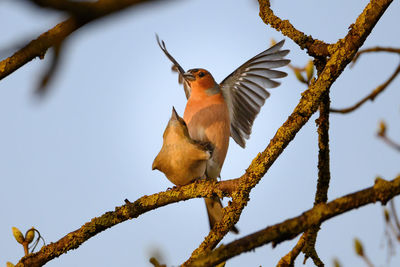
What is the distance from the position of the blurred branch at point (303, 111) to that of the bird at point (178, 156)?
1.33 metres

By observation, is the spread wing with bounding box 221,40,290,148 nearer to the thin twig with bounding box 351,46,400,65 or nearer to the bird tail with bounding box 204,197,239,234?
the bird tail with bounding box 204,197,239,234

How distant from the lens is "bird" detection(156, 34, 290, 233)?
19.5 feet

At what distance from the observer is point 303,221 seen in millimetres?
2148

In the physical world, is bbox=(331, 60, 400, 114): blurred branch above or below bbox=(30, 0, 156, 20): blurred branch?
above

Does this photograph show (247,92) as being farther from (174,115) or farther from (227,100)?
(174,115)

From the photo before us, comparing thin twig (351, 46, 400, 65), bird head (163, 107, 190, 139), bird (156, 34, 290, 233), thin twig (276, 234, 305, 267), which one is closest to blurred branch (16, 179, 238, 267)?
thin twig (276, 234, 305, 267)

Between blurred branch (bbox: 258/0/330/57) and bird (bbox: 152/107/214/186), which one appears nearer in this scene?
blurred branch (bbox: 258/0/330/57)

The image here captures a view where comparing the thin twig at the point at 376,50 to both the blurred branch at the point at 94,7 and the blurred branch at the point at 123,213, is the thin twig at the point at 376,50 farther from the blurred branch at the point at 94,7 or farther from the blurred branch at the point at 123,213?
the blurred branch at the point at 94,7

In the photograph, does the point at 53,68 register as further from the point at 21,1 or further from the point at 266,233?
the point at 266,233

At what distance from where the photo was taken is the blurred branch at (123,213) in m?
3.77

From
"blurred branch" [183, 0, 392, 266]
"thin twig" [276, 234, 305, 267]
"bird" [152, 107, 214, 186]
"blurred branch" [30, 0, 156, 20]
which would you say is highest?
"bird" [152, 107, 214, 186]

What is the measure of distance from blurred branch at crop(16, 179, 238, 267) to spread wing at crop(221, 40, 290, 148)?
2.73 metres

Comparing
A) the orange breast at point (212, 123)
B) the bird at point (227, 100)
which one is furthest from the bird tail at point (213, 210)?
the orange breast at point (212, 123)

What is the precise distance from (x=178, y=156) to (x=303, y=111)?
169 centimetres
